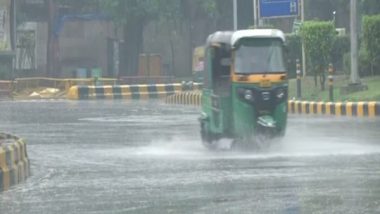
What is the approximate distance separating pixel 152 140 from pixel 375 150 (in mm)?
5107

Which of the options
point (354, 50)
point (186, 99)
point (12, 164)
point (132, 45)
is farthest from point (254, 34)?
point (132, 45)

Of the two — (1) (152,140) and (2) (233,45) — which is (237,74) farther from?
(1) (152,140)

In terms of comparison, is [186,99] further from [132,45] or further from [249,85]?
[249,85]

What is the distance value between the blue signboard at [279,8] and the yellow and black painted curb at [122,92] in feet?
21.1

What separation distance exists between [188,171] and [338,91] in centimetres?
1765

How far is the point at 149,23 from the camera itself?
61062mm

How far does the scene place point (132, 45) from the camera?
57344 mm

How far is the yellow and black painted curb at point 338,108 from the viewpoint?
28.0m

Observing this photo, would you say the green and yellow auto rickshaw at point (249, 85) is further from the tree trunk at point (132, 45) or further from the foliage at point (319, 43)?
the tree trunk at point (132, 45)

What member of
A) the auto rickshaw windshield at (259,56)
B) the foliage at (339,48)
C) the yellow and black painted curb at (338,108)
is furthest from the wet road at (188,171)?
the foliage at (339,48)

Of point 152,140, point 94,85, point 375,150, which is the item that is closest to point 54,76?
point 94,85

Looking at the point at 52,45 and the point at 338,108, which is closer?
the point at 338,108

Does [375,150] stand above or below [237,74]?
below

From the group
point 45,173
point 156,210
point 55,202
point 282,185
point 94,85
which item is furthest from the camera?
point 94,85
